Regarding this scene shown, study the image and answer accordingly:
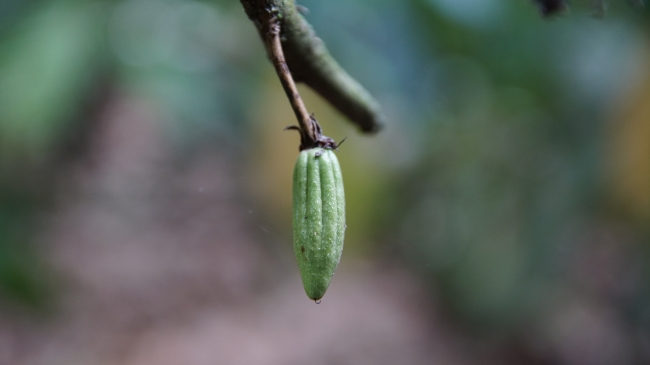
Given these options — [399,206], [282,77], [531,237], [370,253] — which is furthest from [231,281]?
[282,77]

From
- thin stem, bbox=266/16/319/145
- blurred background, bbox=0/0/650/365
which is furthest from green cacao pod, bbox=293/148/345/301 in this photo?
blurred background, bbox=0/0/650/365

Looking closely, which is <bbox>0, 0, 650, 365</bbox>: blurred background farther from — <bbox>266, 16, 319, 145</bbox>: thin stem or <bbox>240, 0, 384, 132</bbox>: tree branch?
<bbox>266, 16, 319, 145</bbox>: thin stem

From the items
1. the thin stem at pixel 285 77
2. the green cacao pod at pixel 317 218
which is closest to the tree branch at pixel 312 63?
the thin stem at pixel 285 77

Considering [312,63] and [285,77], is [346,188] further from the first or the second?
[285,77]

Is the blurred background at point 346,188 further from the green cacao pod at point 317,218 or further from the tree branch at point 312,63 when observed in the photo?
the green cacao pod at point 317,218

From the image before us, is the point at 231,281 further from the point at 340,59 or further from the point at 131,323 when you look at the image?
the point at 340,59

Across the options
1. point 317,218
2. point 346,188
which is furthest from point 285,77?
point 346,188
